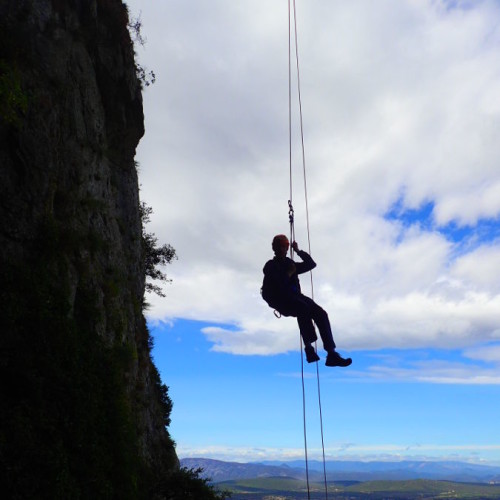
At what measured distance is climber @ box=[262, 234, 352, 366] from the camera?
13.2m

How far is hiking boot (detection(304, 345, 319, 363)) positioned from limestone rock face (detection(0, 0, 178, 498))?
17.1 feet

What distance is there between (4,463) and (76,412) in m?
1.99

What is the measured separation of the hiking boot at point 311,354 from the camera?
13.5m

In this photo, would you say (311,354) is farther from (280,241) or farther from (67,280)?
(67,280)

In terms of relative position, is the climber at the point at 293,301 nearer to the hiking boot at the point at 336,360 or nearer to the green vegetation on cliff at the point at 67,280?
the hiking boot at the point at 336,360

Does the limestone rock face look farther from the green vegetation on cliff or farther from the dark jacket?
the dark jacket

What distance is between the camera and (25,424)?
10.2 meters

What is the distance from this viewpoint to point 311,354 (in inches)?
537

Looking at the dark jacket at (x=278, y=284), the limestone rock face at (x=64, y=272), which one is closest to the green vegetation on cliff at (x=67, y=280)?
the limestone rock face at (x=64, y=272)

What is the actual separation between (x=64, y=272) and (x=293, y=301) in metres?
6.12

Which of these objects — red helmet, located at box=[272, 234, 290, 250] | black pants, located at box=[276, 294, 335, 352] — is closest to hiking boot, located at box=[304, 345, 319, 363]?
black pants, located at box=[276, 294, 335, 352]

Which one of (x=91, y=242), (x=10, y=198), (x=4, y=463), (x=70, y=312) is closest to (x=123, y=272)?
(x=91, y=242)

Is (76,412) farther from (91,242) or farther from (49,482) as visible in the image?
(91,242)

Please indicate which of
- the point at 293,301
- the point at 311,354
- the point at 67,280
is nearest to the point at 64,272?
the point at 67,280
